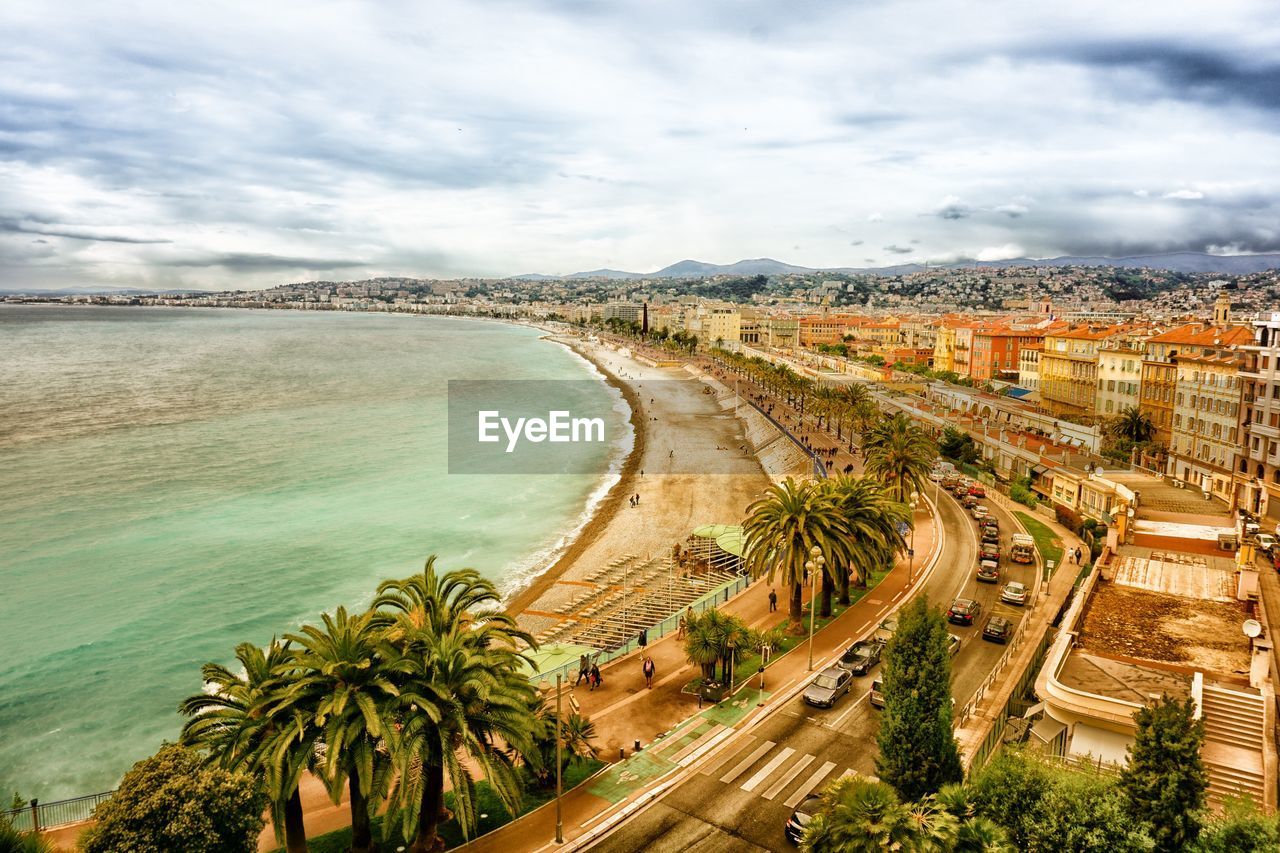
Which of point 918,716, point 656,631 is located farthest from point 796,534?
point 918,716

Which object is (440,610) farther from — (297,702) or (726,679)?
(726,679)

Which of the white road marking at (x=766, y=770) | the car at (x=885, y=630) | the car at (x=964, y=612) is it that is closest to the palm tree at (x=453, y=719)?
the white road marking at (x=766, y=770)

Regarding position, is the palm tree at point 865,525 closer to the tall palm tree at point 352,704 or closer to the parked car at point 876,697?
the parked car at point 876,697

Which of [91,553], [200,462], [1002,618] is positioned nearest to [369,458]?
[200,462]

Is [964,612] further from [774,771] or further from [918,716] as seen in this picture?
[918,716]

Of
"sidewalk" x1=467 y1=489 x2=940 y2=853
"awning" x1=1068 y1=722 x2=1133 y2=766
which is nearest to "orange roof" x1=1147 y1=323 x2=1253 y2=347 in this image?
"sidewalk" x1=467 y1=489 x2=940 y2=853

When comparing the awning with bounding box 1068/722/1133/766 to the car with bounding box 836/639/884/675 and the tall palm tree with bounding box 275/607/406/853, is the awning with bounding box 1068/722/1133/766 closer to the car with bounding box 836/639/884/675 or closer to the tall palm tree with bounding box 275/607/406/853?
the car with bounding box 836/639/884/675
